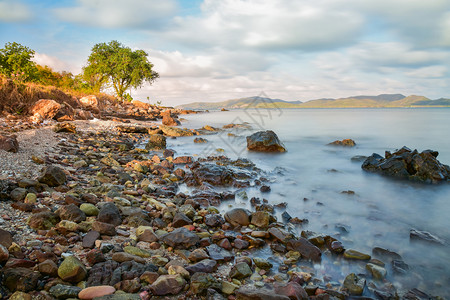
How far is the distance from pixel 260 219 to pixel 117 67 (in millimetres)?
42636

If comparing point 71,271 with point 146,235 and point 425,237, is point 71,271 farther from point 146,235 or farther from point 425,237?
point 425,237

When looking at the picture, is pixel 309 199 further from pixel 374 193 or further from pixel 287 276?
pixel 287 276

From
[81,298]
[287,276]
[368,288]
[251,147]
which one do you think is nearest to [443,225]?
[368,288]

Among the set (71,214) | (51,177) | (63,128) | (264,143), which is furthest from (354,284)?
(63,128)

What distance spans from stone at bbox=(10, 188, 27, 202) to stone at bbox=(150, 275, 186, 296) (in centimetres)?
278

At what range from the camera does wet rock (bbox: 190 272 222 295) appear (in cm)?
276

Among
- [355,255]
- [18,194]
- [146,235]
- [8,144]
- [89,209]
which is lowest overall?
[355,255]

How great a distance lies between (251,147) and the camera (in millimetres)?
13469

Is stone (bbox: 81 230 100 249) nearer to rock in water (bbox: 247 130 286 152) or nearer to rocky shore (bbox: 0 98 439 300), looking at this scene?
rocky shore (bbox: 0 98 439 300)

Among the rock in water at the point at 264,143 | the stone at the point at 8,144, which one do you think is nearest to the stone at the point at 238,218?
the stone at the point at 8,144

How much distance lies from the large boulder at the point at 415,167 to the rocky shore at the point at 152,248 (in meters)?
4.50

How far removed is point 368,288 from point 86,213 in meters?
4.03

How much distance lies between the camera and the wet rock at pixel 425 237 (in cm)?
472

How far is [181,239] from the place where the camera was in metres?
3.69
